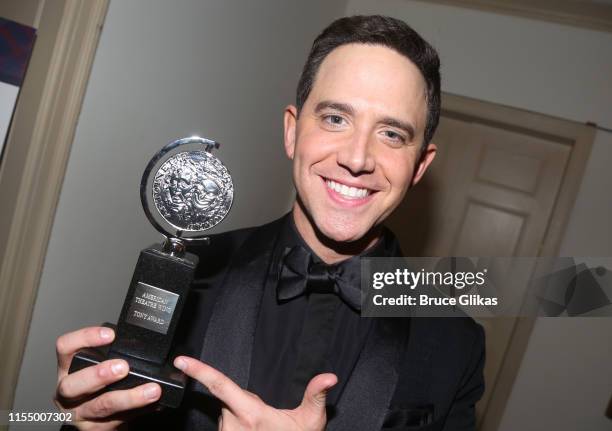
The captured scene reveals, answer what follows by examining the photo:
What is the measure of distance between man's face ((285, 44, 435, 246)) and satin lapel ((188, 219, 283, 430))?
0.98 ft

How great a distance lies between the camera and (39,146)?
183cm

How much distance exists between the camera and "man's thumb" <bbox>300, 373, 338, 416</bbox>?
1.13m

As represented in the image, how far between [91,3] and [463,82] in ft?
10.9

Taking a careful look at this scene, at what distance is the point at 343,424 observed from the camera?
146 cm

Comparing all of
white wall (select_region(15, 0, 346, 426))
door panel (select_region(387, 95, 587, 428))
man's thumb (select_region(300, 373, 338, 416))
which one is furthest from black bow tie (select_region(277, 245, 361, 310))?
door panel (select_region(387, 95, 587, 428))

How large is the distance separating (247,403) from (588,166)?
3.85 m

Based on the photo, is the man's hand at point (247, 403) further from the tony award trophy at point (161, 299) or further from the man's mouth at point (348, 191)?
the man's mouth at point (348, 191)

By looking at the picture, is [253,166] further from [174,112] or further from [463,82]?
[463,82]

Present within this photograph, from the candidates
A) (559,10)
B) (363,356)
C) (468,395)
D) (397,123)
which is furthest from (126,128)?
(559,10)

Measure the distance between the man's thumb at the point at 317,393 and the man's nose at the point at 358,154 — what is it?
0.63 m

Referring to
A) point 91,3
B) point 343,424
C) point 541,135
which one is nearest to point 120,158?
point 91,3

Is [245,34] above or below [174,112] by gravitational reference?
above

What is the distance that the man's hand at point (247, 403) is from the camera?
115 centimetres

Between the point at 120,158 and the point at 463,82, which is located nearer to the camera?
the point at 120,158
